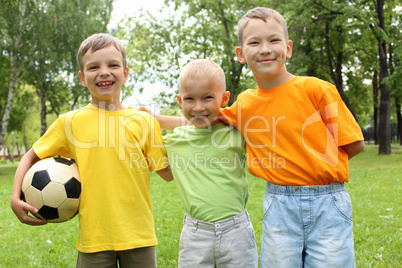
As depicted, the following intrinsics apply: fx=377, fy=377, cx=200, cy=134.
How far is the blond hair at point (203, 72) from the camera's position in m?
2.62

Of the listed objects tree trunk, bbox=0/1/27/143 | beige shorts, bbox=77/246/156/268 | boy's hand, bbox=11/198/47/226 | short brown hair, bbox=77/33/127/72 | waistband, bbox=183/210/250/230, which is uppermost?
tree trunk, bbox=0/1/27/143

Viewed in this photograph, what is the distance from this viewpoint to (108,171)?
2.59m

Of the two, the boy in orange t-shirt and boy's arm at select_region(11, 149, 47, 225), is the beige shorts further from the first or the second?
the boy in orange t-shirt

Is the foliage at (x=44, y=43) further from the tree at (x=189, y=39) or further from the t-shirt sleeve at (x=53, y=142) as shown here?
the t-shirt sleeve at (x=53, y=142)

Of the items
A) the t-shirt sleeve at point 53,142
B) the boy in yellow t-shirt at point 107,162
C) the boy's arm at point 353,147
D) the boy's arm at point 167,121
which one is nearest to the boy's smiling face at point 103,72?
the boy in yellow t-shirt at point 107,162

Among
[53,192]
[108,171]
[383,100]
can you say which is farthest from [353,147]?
[383,100]

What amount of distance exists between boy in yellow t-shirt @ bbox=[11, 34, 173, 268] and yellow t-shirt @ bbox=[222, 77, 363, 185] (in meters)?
0.83

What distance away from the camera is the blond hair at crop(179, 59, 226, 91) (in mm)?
2623

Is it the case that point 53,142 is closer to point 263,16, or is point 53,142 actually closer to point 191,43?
point 263,16

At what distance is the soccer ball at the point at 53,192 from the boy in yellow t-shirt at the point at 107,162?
0.17ft

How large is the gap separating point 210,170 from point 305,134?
27.0 inches

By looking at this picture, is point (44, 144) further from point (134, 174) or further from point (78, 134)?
point (134, 174)

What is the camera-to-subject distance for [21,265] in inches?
178

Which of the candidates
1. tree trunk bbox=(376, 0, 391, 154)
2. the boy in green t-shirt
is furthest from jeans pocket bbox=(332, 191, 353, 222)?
tree trunk bbox=(376, 0, 391, 154)
